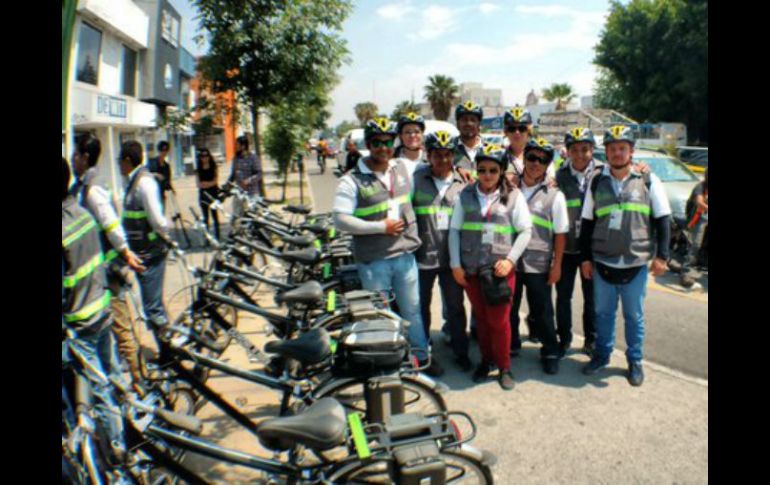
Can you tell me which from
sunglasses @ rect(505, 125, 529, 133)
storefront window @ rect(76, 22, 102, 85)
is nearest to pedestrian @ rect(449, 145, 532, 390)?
sunglasses @ rect(505, 125, 529, 133)

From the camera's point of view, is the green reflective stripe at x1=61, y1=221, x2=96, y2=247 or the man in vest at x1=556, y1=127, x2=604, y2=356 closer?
the green reflective stripe at x1=61, y1=221, x2=96, y2=247

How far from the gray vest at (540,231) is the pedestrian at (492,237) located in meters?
0.20

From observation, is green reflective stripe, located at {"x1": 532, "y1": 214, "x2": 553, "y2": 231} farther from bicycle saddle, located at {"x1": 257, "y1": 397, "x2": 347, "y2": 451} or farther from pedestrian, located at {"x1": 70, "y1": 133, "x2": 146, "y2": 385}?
pedestrian, located at {"x1": 70, "y1": 133, "x2": 146, "y2": 385}

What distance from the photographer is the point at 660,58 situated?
109 ft

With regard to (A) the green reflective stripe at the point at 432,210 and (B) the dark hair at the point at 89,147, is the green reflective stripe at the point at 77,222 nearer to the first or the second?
(B) the dark hair at the point at 89,147

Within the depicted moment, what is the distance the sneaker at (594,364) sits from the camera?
4492 mm

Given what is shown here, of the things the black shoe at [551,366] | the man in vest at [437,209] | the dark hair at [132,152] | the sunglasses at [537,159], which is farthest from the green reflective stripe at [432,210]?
the dark hair at [132,152]

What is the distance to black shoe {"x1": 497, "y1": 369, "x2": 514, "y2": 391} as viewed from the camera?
168 inches

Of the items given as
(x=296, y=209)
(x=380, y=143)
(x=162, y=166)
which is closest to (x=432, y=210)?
(x=380, y=143)

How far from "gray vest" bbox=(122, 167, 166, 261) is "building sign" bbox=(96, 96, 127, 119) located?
40.7 ft

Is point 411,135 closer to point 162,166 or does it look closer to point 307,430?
point 307,430

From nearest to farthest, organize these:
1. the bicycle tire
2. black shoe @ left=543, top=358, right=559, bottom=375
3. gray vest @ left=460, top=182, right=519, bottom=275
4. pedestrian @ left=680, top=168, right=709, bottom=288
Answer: the bicycle tire
gray vest @ left=460, top=182, right=519, bottom=275
black shoe @ left=543, top=358, right=559, bottom=375
pedestrian @ left=680, top=168, right=709, bottom=288

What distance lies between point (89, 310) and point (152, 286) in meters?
1.68

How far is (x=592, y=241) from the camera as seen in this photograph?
4293mm
